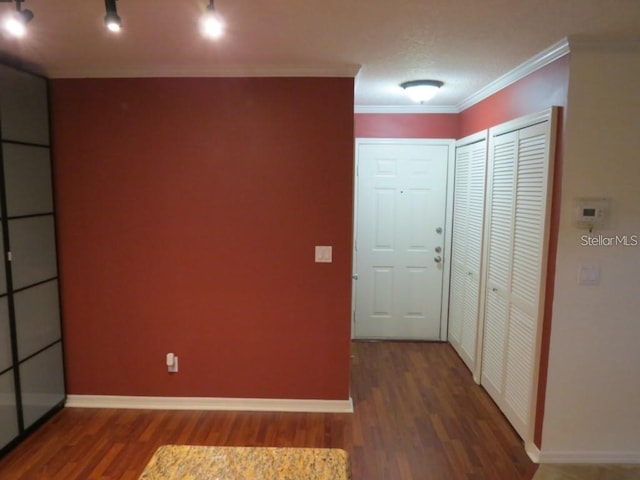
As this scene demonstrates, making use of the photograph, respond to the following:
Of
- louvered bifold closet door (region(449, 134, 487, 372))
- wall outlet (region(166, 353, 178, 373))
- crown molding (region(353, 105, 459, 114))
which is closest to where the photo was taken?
wall outlet (region(166, 353, 178, 373))

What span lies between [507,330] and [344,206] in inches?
55.3

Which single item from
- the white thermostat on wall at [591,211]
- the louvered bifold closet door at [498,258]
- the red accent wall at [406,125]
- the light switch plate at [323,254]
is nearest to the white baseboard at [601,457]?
the louvered bifold closet door at [498,258]

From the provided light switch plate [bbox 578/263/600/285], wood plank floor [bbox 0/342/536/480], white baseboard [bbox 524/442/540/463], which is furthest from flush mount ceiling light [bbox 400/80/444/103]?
white baseboard [bbox 524/442/540/463]

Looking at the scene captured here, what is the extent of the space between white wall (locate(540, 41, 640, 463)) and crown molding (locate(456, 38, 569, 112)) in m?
0.09

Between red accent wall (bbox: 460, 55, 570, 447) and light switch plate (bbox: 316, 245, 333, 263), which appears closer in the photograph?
red accent wall (bbox: 460, 55, 570, 447)

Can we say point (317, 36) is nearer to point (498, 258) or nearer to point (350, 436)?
point (498, 258)

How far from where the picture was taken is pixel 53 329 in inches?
113

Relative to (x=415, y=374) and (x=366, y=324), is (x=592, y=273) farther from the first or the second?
(x=366, y=324)

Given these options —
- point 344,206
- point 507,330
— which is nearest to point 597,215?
point 507,330

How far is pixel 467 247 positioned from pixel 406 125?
4.38ft

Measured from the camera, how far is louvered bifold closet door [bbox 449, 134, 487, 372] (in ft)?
11.1

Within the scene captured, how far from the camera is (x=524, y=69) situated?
8.46ft

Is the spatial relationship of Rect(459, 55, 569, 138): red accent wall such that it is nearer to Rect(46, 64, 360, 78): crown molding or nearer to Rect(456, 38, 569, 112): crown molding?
Rect(456, 38, 569, 112): crown molding

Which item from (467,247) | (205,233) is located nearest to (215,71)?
(205,233)
